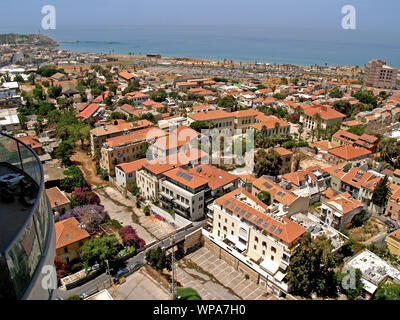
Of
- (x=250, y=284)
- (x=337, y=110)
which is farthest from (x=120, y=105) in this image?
(x=250, y=284)

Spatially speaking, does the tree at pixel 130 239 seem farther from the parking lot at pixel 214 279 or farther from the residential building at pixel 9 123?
the residential building at pixel 9 123

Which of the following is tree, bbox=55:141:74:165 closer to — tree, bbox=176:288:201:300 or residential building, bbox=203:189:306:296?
residential building, bbox=203:189:306:296

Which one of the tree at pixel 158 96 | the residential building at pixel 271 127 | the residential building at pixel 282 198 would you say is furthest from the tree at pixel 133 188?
the tree at pixel 158 96

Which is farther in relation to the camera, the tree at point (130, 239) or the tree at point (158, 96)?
the tree at point (158, 96)

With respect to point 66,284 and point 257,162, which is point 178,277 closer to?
point 66,284

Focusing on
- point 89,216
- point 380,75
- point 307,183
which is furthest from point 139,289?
point 380,75

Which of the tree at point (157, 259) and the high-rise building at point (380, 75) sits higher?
the high-rise building at point (380, 75)

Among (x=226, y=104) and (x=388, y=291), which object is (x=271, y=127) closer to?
(x=226, y=104)

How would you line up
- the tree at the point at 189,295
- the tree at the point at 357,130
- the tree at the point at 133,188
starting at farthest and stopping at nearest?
1. the tree at the point at 357,130
2. the tree at the point at 133,188
3. the tree at the point at 189,295
